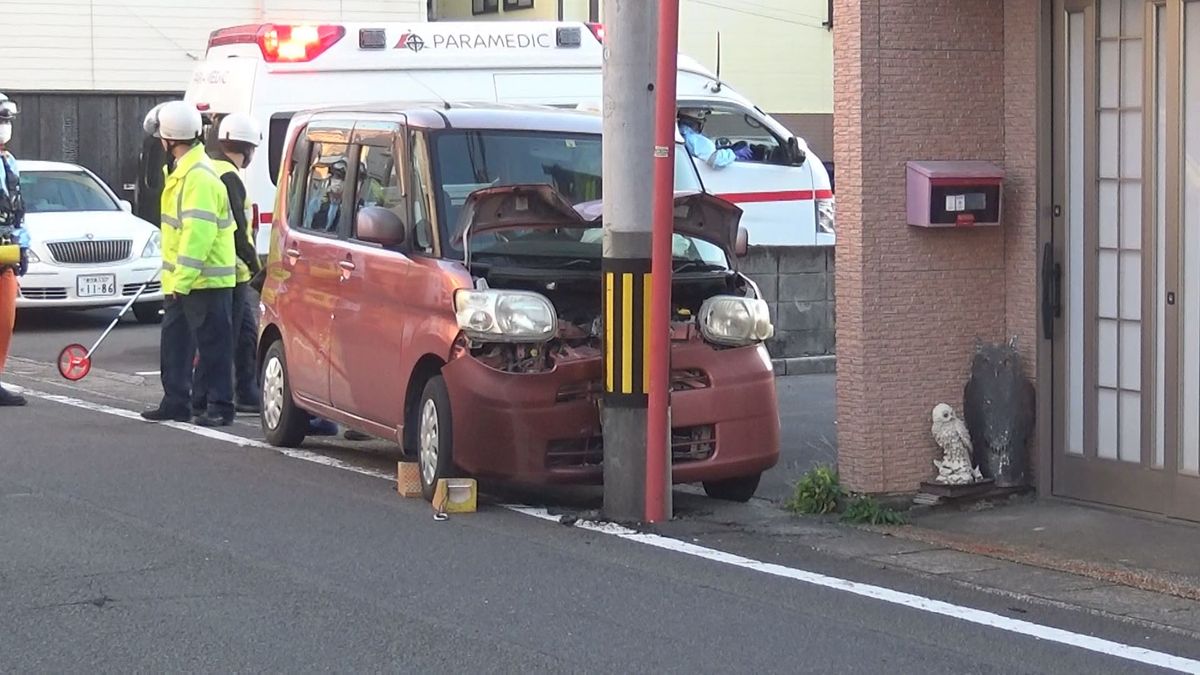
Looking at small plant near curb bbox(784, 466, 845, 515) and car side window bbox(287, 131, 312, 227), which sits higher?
car side window bbox(287, 131, 312, 227)

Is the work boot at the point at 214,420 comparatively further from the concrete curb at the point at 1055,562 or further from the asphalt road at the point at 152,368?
the concrete curb at the point at 1055,562

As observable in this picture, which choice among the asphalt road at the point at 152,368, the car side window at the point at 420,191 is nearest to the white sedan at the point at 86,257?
the asphalt road at the point at 152,368

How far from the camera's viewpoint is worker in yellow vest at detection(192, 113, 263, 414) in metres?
12.9

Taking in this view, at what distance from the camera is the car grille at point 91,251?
1917 cm

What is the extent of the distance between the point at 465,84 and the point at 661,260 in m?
9.41

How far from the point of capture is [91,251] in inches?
761

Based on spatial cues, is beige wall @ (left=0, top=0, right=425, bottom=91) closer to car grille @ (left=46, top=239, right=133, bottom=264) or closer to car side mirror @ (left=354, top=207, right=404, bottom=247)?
car grille @ (left=46, top=239, right=133, bottom=264)

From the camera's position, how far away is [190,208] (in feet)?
40.4

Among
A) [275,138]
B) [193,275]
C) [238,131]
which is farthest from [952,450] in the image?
[275,138]

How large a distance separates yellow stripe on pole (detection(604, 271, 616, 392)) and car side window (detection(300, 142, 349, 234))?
2.34m

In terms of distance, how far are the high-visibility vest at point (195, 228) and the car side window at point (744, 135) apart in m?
6.42

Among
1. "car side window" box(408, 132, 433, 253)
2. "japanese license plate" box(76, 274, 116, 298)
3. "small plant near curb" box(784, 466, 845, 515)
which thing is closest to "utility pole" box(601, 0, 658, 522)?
"small plant near curb" box(784, 466, 845, 515)

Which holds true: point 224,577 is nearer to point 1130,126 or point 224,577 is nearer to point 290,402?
point 290,402

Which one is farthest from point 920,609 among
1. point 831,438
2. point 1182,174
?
point 831,438
